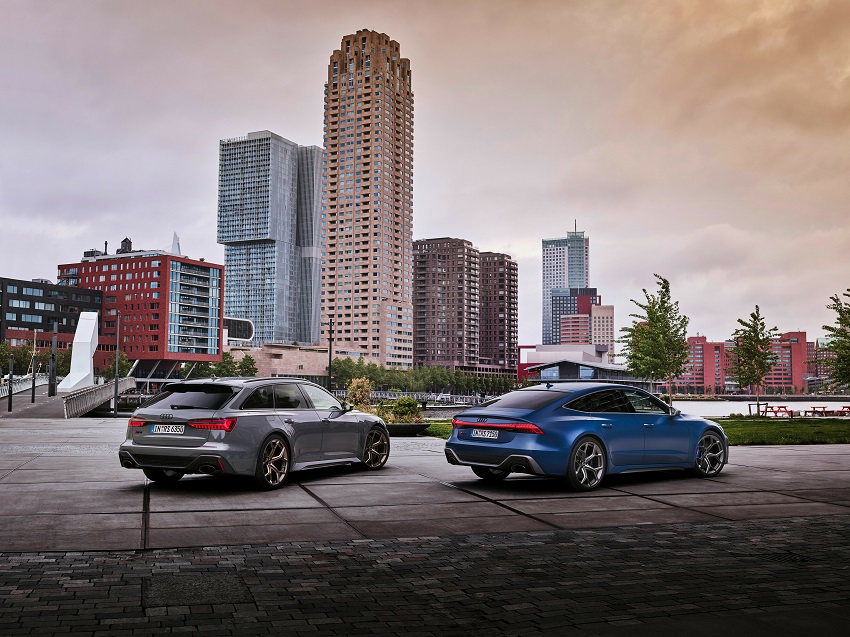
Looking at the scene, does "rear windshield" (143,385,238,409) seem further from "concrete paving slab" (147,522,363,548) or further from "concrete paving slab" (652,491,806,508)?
"concrete paving slab" (652,491,806,508)

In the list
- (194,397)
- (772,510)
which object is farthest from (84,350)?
(772,510)

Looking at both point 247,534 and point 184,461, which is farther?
point 184,461

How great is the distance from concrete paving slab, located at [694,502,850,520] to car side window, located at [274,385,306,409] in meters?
5.68

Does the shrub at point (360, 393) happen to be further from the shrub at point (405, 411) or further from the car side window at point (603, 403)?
the car side window at point (603, 403)

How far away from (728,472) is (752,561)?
22.9ft

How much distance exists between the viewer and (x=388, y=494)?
9945mm

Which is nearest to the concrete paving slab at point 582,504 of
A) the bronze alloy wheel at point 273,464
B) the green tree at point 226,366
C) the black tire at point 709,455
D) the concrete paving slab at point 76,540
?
the black tire at point 709,455

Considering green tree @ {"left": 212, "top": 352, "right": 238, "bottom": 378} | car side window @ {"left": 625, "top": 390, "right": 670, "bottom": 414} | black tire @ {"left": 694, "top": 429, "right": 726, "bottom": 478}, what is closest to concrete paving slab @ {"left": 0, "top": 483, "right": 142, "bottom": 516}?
car side window @ {"left": 625, "top": 390, "right": 670, "bottom": 414}

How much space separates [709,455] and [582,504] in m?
3.94

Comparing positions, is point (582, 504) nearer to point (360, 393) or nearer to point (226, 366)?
point (360, 393)

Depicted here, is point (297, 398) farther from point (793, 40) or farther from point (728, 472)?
point (793, 40)

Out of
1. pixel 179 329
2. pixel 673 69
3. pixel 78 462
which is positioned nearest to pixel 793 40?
pixel 673 69

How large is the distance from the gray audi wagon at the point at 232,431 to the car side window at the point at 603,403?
378cm

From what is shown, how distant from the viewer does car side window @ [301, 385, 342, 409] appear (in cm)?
1155
